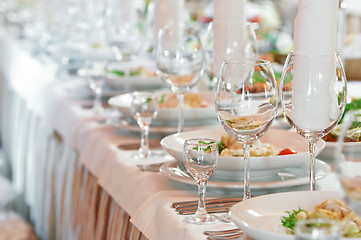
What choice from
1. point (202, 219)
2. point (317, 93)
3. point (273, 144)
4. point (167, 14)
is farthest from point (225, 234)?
point (167, 14)

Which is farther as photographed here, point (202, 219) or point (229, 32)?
point (229, 32)

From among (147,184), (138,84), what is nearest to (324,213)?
(147,184)

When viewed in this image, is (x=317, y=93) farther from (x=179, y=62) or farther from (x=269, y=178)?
(x=179, y=62)

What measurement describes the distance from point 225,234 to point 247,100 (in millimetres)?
228

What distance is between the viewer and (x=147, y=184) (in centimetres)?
128

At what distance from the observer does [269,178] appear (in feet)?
3.97

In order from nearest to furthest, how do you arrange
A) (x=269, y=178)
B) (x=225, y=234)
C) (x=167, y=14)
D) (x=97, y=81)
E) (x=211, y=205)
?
(x=225, y=234)
(x=211, y=205)
(x=269, y=178)
(x=97, y=81)
(x=167, y=14)

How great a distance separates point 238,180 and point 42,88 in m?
1.54

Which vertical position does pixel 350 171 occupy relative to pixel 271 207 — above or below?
above

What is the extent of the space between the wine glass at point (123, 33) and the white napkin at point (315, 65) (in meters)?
1.18

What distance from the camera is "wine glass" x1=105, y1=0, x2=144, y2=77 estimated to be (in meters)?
2.20

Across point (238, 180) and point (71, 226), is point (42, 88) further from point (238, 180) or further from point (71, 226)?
point (238, 180)

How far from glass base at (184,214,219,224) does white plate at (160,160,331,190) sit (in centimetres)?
12

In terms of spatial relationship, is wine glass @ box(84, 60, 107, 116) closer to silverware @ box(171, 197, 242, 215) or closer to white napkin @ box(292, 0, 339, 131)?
silverware @ box(171, 197, 242, 215)
